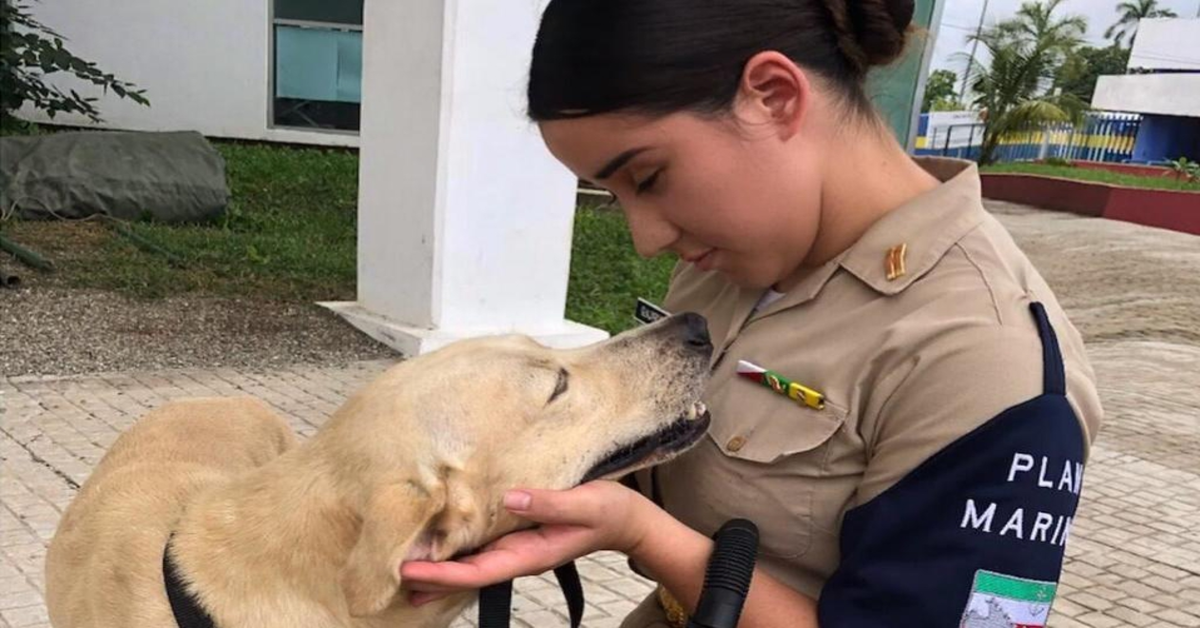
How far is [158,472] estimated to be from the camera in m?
2.80

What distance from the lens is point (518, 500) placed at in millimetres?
1844

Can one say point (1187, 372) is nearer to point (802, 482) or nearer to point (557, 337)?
point (557, 337)

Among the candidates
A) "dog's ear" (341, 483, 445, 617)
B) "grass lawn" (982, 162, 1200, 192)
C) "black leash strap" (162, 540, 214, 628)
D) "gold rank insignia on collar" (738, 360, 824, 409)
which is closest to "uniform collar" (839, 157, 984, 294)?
"gold rank insignia on collar" (738, 360, 824, 409)

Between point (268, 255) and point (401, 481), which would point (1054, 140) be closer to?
point (268, 255)

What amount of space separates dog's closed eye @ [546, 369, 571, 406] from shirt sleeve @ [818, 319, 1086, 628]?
2.86 ft

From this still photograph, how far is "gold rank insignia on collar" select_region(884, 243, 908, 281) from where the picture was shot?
1.76 m

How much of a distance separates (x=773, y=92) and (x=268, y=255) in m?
8.48

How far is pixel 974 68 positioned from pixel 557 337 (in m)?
32.7

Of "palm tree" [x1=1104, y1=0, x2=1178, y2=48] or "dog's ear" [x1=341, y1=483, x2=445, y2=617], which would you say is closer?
"dog's ear" [x1=341, y1=483, x2=445, y2=617]

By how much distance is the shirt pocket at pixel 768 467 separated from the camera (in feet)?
5.80

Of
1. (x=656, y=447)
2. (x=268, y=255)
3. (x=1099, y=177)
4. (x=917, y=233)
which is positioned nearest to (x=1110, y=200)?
(x=1099, y=177)

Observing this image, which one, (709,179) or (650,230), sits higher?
(709,179)

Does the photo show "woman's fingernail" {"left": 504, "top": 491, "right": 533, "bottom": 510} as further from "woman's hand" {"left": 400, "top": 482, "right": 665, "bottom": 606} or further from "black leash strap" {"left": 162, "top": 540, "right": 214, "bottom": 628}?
"black leash strap" {"left": 162, "top": 540, "right": 214, "bottom": 628}

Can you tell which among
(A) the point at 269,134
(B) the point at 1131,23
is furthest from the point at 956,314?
(B) the point at 1131,23
